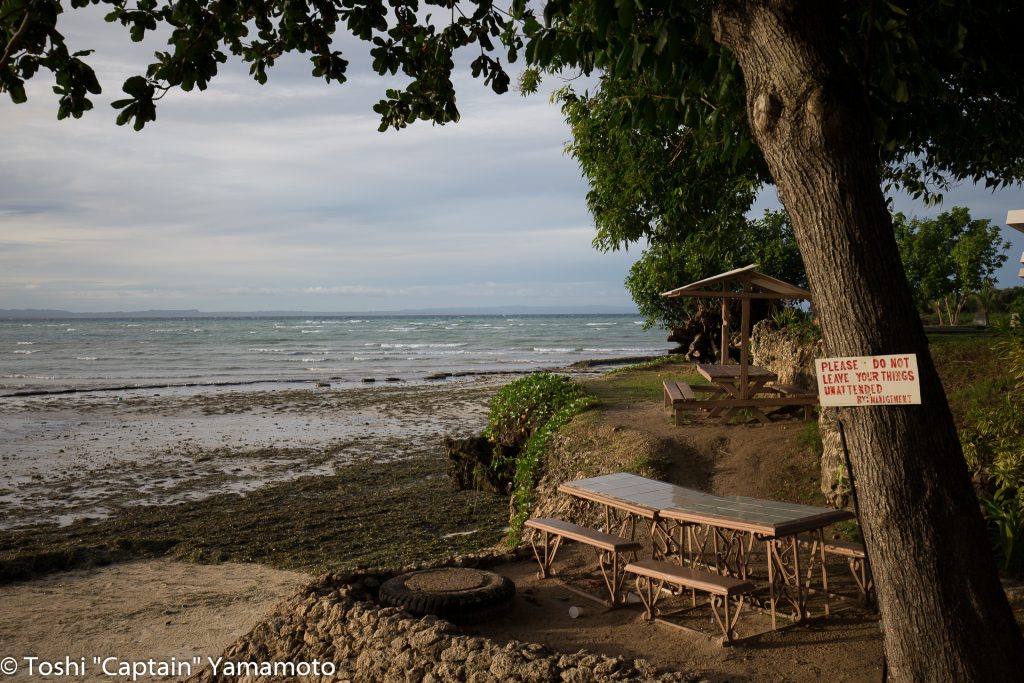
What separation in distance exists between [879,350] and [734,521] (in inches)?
72.8

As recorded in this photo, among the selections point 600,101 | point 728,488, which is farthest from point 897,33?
point 600,101

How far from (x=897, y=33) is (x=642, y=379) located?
12.9m

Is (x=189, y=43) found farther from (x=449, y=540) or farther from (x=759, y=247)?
(x=759, y=247)

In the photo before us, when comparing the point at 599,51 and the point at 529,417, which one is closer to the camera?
the point at 599,51

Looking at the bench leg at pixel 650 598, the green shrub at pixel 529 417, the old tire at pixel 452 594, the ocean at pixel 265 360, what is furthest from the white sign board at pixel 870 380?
the ocean at pixel 265 360

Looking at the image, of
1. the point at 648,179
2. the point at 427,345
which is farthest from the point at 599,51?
the point at 427,345

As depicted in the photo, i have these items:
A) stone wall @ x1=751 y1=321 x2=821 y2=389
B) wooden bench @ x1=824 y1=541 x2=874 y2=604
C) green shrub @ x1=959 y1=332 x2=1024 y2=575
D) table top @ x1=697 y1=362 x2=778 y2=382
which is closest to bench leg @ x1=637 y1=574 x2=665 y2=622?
wooden bench @ x1=824 y1=541 x2=874 y2=604

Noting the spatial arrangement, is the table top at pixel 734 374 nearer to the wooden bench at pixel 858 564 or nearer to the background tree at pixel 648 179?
the background tree at pixel 648 179

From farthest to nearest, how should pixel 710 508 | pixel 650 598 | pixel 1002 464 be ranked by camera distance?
pixel 1002 464
pixel 650 598
pixel 710 508

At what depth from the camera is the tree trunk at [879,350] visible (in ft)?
12.7

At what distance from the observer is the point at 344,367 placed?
42188 millimetres

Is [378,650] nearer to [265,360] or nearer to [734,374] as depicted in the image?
[734,374]

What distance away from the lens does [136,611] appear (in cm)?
804

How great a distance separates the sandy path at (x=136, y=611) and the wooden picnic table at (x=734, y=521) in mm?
3564
